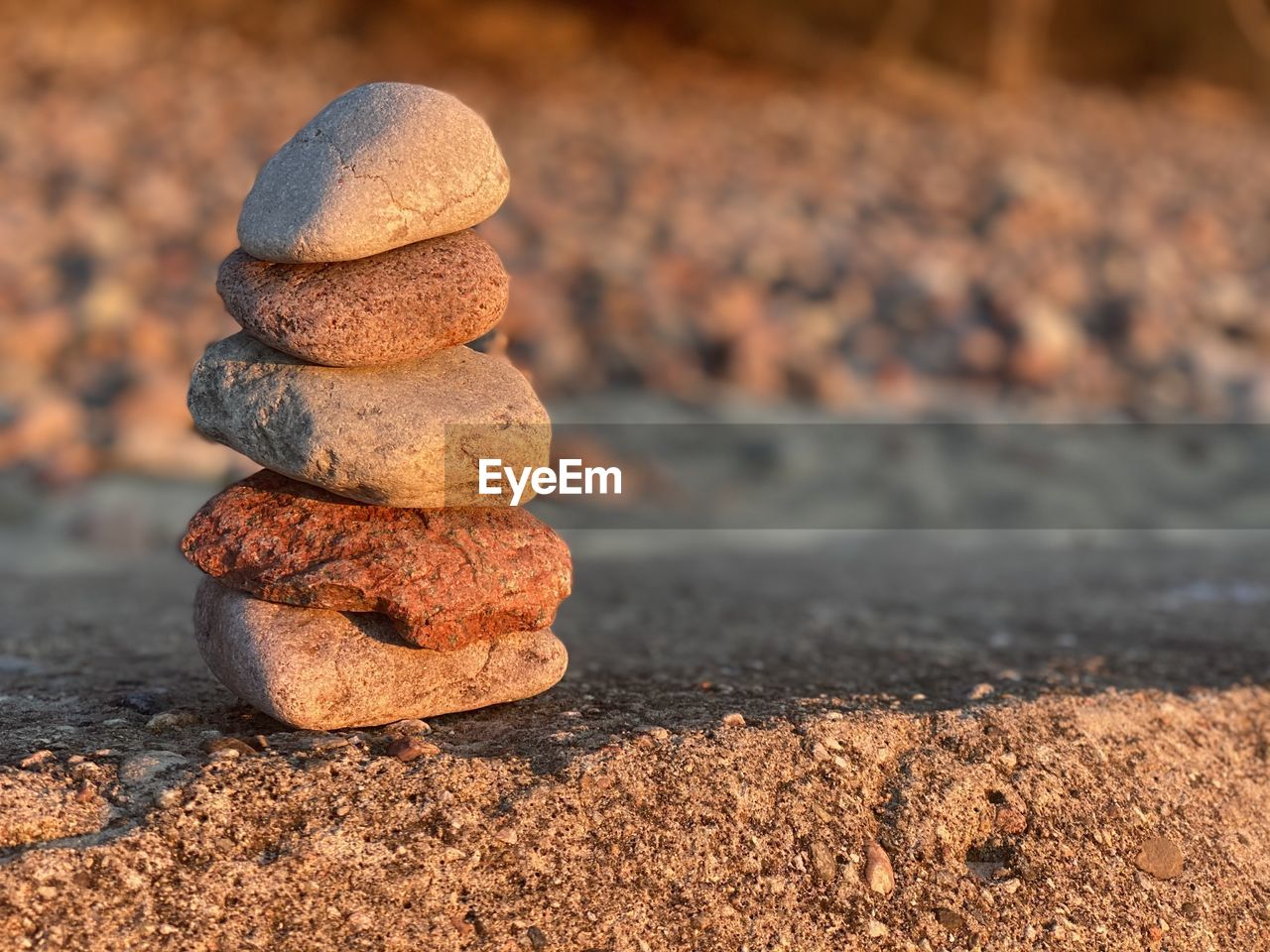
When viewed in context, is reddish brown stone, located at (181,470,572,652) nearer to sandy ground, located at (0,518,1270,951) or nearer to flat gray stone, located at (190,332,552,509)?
flat gray stone, located at (190,332,552,509)

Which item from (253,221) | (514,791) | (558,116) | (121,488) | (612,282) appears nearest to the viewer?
(514,791)

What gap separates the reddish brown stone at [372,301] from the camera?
2838 mm

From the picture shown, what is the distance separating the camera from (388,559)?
2926mm

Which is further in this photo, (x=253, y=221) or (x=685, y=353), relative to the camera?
(x=685, y=353)

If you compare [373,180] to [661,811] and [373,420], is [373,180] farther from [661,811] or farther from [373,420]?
[661,811]

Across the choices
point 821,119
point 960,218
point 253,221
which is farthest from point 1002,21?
point 253,221

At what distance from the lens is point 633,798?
264cm

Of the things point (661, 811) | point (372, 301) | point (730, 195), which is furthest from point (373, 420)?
point (730, 195)

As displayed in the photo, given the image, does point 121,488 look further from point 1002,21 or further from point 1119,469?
point 1002,21

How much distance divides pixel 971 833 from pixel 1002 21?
14159mm

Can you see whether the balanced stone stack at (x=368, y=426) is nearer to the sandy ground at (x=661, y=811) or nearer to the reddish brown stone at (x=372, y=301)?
the reddish brown stone at (x=372, y=301)

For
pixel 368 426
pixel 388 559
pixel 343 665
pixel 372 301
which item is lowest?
pixel 343 665

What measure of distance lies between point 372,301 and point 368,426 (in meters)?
0.27

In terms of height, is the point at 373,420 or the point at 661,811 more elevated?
the point at 373,420
